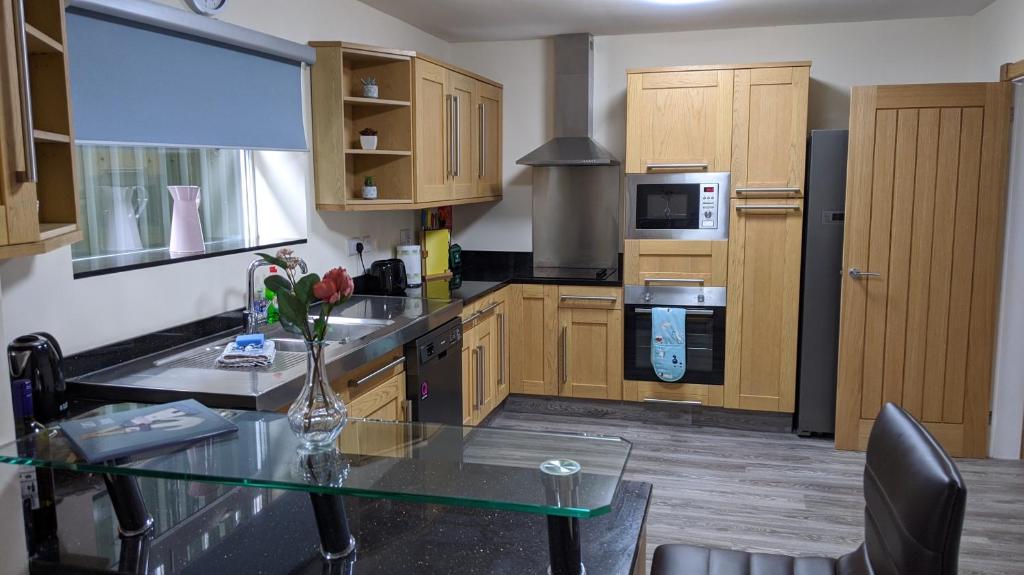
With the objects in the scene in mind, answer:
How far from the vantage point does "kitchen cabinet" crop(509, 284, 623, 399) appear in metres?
4.86

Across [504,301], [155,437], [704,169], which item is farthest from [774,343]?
[155,437]

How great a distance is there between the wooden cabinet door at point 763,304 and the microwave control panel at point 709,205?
10 cm

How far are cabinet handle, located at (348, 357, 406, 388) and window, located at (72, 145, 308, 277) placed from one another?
2.42ft

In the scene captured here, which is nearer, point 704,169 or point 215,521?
point 215,521

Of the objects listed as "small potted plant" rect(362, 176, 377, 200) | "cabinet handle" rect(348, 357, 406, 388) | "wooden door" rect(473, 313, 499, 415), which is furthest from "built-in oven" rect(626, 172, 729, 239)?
"cabinet handle" rect(348, 357, 406, 388)

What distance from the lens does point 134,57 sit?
8.48ft

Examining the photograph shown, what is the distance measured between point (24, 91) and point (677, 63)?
13.7ft

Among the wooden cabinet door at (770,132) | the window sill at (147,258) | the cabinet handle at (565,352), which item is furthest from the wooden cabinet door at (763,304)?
the window sill at (147,258)

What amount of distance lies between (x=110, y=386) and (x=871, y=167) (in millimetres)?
3638

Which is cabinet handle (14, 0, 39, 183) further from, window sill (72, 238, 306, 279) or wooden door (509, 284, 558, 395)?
wooden door (509, 284, 558, 395)

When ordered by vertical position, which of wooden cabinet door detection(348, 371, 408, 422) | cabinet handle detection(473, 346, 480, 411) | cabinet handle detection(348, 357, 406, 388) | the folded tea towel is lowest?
cabinet handle detection(473, 346, 480, 411)

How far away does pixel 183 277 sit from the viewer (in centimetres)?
288

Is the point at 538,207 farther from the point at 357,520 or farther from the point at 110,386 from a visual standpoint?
the point at 357,520

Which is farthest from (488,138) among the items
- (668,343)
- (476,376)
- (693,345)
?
(693,345)
